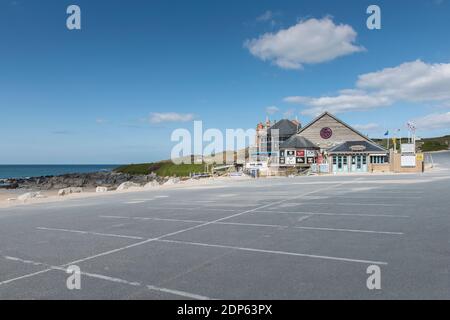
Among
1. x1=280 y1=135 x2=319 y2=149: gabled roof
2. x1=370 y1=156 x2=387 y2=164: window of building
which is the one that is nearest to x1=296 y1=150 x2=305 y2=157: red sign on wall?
x1=280 y1=135 x2=319 y2=149: gabled roof

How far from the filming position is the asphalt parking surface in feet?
17.2

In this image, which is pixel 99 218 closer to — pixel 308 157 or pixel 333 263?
pixel 333 263

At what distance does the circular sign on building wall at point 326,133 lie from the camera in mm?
56544

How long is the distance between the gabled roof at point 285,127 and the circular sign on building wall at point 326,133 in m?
8.79

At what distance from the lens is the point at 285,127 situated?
67.2 metres

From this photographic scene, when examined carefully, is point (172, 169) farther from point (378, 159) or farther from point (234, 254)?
point (234, 254)

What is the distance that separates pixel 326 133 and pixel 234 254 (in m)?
52.2

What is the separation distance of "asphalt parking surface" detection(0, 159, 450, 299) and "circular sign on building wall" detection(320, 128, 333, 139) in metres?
44.6

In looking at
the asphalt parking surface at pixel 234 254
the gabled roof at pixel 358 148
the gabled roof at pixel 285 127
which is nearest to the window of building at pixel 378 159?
the gabled roof at pixel 358 148

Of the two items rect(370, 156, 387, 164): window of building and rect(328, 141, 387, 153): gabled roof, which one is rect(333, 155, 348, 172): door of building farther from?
rect(370, 156, 387, 164): window of building

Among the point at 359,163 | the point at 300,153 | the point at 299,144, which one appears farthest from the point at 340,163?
the point at 299,144

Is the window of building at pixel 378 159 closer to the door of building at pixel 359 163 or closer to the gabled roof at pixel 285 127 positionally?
the door of building at pixel 359 163
